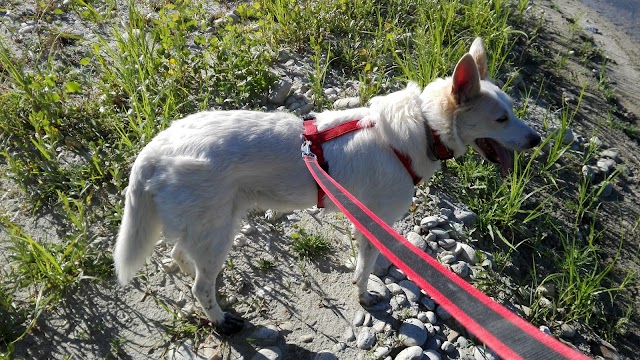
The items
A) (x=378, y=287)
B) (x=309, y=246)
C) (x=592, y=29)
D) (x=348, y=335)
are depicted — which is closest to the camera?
(x=348, y=335)

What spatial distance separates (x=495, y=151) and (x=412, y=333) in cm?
137

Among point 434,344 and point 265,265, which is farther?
point 265,265

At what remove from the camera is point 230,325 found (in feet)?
9.52

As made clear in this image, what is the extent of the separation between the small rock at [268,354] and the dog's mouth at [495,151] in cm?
193

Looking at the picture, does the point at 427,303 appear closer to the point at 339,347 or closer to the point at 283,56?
the point at 339,347

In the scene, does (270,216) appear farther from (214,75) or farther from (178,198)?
(214,75)

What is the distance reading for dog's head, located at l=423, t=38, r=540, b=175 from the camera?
2643 mm

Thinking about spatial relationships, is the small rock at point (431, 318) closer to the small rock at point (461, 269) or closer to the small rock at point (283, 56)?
the small rock at point (461, 269)

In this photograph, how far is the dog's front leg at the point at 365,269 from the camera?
3.00 meters

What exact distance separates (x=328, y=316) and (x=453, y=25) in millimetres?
4203

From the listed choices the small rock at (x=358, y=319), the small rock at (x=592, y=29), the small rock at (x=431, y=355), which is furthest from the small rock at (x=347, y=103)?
the small rock at (x=592, y=29)

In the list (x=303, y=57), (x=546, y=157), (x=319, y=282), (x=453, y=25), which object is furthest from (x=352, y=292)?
(x=453, y=25)

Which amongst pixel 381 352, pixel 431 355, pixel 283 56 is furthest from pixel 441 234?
pixel 283 56

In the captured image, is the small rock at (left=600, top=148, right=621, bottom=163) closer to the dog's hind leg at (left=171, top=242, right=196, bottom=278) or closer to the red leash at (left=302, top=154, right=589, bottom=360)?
the red leash at (left=302, top=154, right=589, bottom=360)
